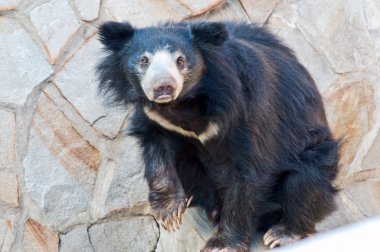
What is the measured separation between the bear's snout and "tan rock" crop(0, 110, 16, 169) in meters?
1.94

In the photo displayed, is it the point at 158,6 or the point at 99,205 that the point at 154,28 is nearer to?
the point at 158,6

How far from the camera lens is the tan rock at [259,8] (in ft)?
14.6

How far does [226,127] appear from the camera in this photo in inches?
106

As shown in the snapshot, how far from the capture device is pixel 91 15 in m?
4.14

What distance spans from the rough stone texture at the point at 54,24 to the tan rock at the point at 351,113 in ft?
6.44

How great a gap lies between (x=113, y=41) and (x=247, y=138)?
753 millimetres

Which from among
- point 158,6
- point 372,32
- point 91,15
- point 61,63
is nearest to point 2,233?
point 61,63

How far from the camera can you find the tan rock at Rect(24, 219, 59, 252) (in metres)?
4.23

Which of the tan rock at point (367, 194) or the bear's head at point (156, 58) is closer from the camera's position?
the bear's head at point (156, 58)

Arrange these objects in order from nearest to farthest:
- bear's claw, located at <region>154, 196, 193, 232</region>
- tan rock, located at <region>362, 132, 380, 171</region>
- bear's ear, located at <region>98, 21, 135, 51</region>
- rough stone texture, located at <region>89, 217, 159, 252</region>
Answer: bear's ear, located at <region>98, 21, 135, 51</region> < bear's claw, located at <region>154, 196, 193, 232</region> < rough stone texture, located at <region>89, 217, 159, 252</region> < tan rock, located at <region>362, 132, 380, 171</region>

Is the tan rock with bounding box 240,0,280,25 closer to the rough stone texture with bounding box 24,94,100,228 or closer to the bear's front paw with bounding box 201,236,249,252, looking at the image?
the rough stone texture with bounding box 24,94,100,228

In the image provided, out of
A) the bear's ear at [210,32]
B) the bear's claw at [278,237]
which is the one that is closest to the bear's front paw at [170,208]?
the bear's claw at [278,237]

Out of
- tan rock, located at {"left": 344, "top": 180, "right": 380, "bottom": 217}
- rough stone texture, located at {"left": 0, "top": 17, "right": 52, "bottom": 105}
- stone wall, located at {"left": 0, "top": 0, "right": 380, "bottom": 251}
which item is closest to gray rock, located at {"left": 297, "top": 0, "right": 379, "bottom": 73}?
stone wall, located at {"left": 0, "top": 0, "right": 380, "bottom": 251}

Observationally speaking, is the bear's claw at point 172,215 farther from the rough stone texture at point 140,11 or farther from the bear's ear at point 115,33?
the rough stone texture at point 140,11
